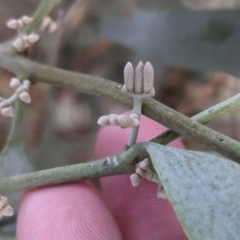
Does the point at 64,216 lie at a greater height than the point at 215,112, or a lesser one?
lesser

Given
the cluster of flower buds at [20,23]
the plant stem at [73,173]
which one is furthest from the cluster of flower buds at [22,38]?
the plant stem at [73,173]

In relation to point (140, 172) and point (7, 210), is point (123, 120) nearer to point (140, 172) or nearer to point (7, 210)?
point (140, 172)

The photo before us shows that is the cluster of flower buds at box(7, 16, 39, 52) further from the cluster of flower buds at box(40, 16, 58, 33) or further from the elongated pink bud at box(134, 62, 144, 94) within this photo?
the elongated pink bud at box(134, 62, 144, 94)

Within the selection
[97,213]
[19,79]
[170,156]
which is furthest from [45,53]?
[170,156]

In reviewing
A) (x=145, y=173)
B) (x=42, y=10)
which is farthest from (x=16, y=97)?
(x=145, y=173)

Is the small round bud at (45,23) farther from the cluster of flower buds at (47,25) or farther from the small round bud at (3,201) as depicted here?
the small round bud at (3,201)
